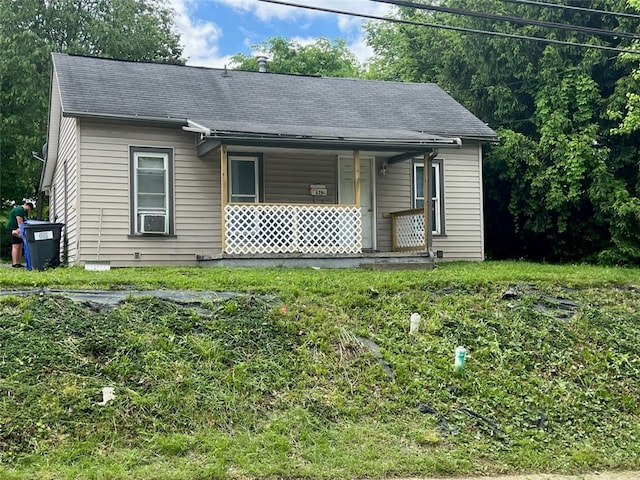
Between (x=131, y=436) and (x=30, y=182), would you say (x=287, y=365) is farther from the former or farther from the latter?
(x=30, y=182)

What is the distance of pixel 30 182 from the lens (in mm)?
29000

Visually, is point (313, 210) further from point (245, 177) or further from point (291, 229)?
point (245, 177)

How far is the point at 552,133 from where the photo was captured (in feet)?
59.4

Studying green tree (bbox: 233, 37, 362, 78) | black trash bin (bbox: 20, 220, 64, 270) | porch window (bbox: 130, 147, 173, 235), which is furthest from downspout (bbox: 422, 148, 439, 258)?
green tree (bbox: 233, 37, 362, 78)

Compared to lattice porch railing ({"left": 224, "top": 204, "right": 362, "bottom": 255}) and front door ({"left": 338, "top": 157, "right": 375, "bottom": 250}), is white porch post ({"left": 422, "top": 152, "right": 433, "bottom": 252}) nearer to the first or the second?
lattice porch railing ({"left": 224, "top": 204, "right": 362, "bottom": 255})

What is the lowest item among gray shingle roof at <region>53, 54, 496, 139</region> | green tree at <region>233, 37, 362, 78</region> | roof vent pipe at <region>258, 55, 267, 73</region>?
gray shingle roof at <region>53, 54, 496, 139</region>

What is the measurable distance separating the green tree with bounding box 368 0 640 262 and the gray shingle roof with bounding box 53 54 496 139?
7.42 feet

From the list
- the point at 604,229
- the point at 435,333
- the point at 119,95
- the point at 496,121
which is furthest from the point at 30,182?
the point at 435,333

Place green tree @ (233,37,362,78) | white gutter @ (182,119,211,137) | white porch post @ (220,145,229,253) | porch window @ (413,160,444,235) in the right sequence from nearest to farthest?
white gutter @ (182,119,211,137)
white porch post @ (220,145,229,253)
porch window @ (413,160,444,235)
green tree @ (233,37,362,78)

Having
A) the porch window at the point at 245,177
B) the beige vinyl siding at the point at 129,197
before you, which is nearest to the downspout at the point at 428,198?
the porch window at the point at 245,177

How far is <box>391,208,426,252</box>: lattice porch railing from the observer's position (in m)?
15.3

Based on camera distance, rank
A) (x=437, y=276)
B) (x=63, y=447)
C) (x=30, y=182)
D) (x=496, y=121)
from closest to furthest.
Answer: (x=63, y=447), (x=437, y=276), (x=496, y=121), (x=30, y=182)

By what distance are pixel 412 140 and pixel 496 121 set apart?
748 centimetres

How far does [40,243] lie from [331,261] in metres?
5.51
